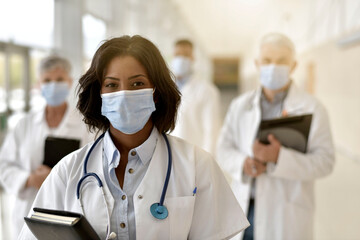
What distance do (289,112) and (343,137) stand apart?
2151 mm

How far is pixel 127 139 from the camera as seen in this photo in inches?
48.2

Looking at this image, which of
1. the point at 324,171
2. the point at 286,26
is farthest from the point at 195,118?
the point at 286,26

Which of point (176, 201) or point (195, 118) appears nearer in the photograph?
point (176, 201)

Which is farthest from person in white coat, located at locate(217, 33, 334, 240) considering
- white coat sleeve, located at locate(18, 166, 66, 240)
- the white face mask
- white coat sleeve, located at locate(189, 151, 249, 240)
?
the white face mask

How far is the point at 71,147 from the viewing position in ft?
5.32

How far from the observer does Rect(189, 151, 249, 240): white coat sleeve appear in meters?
1.18

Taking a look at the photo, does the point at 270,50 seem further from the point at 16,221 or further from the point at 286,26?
the point at 286,26

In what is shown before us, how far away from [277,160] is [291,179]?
7.2 inches

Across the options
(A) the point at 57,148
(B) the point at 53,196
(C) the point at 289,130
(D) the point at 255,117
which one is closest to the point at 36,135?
(A) the point at 57,148

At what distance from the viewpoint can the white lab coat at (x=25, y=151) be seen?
1950mm

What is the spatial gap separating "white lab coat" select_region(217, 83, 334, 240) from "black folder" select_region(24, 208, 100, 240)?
47.5 inches

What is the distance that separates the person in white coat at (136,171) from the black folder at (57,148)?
42 centimetres

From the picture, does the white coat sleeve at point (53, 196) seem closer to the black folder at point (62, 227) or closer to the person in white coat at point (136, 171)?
the person in white coat at point (136, 171)

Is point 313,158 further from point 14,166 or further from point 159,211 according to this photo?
point 14,166
